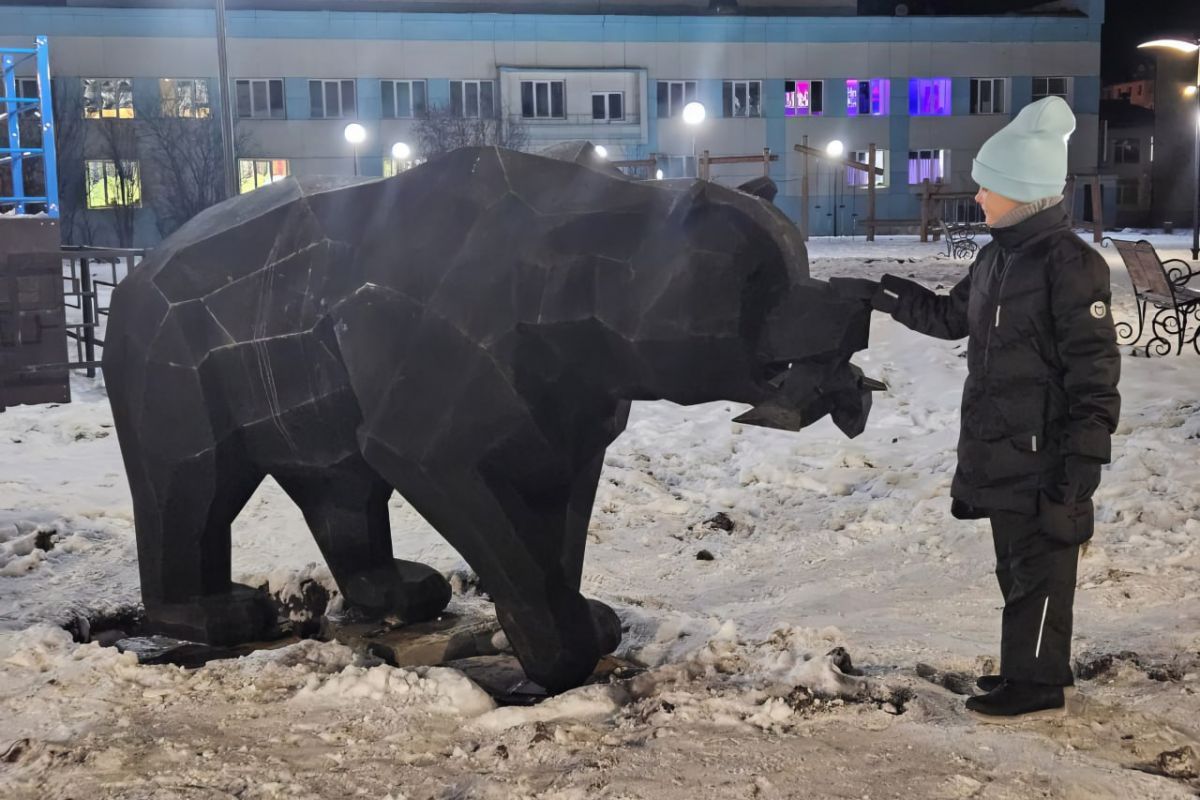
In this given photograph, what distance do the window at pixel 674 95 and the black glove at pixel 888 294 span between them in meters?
31.2

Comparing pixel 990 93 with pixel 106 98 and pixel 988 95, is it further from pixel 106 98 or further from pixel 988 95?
pixel 106 98

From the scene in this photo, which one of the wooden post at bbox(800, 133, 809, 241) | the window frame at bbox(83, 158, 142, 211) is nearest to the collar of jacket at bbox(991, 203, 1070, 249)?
the wooden post at bbox(800, 133, 809, 241)

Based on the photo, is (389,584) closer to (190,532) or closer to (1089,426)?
(190,532)

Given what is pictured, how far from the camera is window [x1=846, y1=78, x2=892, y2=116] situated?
113 ft

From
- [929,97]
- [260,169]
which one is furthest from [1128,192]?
[260,169]

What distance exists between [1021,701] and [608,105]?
103 ft

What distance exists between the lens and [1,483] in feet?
22.1

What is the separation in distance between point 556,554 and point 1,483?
437 centimetres

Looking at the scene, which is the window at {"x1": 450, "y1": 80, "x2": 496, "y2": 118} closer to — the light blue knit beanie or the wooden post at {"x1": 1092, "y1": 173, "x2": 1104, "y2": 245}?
the wooden post at {"x1": 1092, "y1": 173, "x2": 1104, "y2": 245}

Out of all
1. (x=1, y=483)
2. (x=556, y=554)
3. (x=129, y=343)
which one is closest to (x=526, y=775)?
(x=556, y=554)

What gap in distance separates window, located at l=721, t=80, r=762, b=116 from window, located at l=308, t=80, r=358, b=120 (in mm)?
9923

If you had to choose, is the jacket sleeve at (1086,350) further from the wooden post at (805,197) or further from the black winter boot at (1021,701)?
the wooden post at (805,197)

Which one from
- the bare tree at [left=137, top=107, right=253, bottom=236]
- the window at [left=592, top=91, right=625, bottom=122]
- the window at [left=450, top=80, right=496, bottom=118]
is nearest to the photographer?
the bare tree at [left=137, top=107, right=253, bottom=236]

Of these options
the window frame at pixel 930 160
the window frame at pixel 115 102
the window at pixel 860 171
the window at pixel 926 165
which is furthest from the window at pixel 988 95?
the window frame at pixel 115 102
